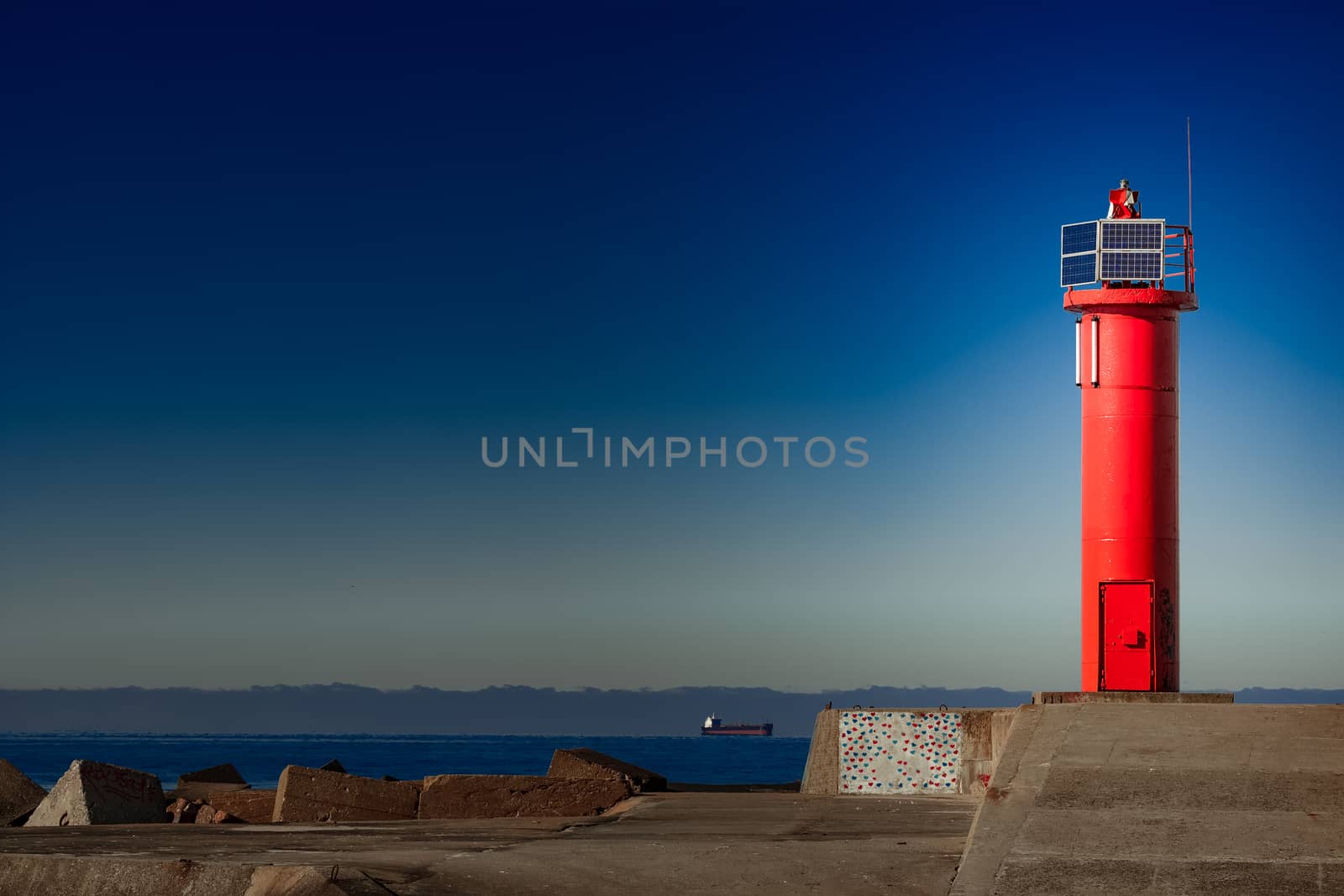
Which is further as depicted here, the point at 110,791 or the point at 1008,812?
the point at 110,791

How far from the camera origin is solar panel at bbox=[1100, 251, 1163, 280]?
16484 millimetres

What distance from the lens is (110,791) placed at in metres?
13.2

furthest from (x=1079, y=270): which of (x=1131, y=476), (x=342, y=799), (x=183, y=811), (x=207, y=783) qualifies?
(x=207, y=783)

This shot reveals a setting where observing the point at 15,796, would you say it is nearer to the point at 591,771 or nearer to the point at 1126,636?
the point at 591,771

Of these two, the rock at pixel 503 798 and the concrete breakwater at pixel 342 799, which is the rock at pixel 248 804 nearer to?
the concrete breakwater at pixel 342 799

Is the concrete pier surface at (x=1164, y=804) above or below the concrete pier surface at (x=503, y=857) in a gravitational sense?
above

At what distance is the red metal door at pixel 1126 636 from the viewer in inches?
632

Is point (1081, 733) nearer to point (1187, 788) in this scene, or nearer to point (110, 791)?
point (1187, 788)

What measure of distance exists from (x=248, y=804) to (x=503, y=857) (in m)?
6.45

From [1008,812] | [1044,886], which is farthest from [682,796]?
[1044,886]

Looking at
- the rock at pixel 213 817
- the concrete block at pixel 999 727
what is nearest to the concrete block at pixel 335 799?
the rock at pixel 213 817

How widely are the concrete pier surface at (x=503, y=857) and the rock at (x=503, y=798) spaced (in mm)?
1376

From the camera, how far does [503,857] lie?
8.47m

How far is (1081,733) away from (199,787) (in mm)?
12826
